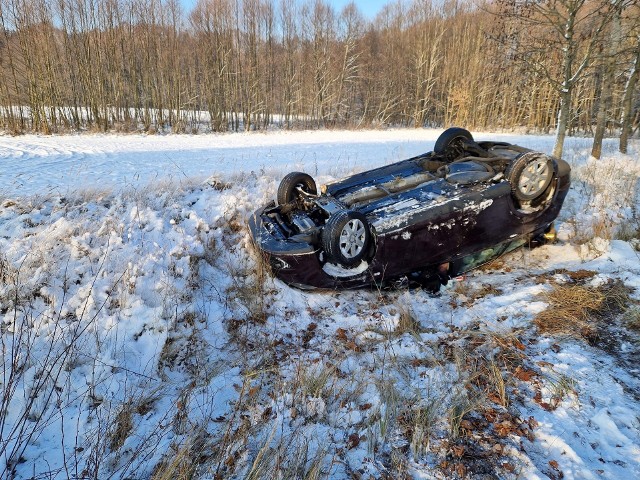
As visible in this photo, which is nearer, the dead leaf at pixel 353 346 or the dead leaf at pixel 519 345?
the dead leaf at pixel 519 345

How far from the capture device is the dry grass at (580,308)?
11.5 feet

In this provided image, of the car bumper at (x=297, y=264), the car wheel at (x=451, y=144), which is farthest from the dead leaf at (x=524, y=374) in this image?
the car wheel at (x=451, y=144)

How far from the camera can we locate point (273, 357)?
3631 millimetres

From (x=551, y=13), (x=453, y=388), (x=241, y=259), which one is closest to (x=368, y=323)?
(x=453, y=388)

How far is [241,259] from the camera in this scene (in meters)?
5.04

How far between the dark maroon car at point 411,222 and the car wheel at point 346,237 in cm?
1

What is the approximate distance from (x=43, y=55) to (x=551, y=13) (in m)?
22.8

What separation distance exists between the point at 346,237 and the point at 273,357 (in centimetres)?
145

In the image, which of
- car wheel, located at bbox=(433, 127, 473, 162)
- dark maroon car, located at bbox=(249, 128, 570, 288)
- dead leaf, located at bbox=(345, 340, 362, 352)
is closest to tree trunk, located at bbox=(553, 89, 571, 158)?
car wheel, located at bbox=(433, 127, 473, 162)

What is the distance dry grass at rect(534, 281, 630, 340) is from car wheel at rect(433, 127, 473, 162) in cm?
274

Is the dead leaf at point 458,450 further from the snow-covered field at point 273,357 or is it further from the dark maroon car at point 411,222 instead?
the dark maroon car at point 411,222

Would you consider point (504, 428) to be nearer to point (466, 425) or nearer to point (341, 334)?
point (466, 425)

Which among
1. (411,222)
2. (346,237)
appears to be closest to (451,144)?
(411,222)

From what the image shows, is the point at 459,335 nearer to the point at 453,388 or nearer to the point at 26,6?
the point at 453,388
